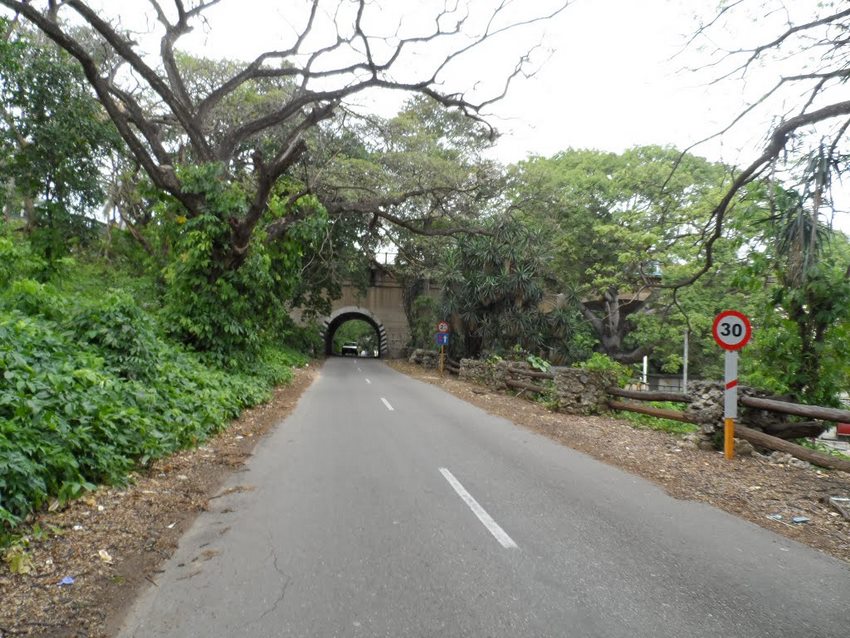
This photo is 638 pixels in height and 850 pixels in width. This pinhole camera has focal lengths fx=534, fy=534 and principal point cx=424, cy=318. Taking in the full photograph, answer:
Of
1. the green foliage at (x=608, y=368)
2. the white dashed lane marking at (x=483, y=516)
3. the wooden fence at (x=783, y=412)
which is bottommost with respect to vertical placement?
the white dashed lane marking at (x=483, y=516)

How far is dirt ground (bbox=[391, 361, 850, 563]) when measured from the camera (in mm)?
4918

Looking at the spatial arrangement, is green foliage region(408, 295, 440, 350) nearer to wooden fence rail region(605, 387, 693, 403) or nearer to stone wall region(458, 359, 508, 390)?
stone wall region(458, 359, 508, 390)

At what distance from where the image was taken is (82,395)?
17.5 feet

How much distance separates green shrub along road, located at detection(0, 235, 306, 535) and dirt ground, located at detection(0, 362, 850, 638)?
0.90 feet

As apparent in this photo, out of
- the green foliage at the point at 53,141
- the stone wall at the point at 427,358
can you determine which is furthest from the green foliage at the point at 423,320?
the green foliage at the point at 53,141

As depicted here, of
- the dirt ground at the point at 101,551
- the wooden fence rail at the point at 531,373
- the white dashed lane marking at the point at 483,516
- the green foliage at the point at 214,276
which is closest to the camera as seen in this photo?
the dirt ground at the point at 101,551

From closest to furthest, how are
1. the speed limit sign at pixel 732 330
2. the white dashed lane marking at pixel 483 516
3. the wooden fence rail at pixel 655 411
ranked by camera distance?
the white dashed lane marking at pixel 483 516 < the speed limit sign at pixel 732 330 < the wooden fence rail at pixel 655 411

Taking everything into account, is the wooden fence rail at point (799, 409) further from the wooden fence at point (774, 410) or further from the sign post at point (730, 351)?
the sign post at point (730, 351)

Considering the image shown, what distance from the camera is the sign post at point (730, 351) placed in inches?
287

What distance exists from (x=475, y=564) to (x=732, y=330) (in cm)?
550

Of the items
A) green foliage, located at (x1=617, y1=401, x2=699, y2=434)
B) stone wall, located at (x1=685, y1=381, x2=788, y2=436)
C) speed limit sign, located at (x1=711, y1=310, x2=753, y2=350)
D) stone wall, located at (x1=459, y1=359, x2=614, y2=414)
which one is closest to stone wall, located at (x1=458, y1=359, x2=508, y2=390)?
stone wall, located at (x1=459, y1=359, x2=614, y2=414)

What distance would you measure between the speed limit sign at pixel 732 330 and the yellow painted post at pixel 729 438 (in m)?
1.05

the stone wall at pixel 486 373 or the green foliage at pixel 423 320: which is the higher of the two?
the green foliage at pixel 423 320

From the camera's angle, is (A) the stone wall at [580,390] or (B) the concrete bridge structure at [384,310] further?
(B) the concrete bridge structure at [384,310]
